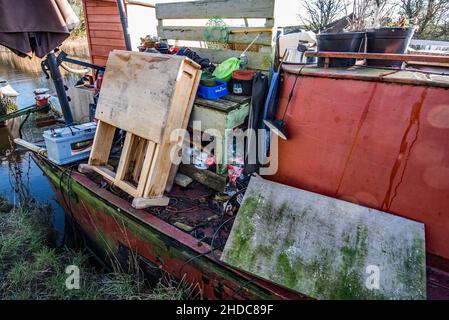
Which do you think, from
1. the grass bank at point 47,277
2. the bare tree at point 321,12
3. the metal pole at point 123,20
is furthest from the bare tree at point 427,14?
the grass bank at point 47,277

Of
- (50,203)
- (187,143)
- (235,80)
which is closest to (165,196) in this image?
(187,143)

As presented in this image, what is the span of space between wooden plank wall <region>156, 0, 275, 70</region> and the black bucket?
0.74 meters

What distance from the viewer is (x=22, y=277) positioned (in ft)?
10.2

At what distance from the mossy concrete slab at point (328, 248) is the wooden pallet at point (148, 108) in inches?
40.2

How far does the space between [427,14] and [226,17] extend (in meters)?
11.1

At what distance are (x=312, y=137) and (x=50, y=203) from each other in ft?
16.0

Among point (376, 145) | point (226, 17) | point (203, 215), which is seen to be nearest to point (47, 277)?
point (203, 215)

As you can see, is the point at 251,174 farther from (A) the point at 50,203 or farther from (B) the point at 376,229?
(A) the point at 50,203

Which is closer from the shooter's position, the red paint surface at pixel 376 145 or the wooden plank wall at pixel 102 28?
the red paint surface at pixel 376 145

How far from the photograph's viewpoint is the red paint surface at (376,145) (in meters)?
2.17

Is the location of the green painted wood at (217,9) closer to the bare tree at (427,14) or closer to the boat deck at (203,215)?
the boat deck at (203,215)

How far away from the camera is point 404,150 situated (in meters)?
2.28

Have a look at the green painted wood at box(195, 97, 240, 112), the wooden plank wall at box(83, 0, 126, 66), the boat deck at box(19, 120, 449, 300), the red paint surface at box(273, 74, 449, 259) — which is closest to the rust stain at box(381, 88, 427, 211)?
the red paint surface at box(273, 74, 449, 259)

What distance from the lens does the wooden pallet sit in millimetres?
2795
